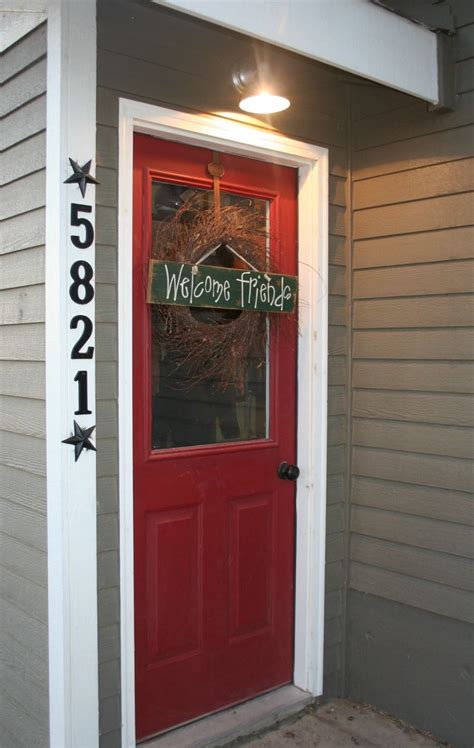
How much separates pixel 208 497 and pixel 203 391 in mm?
397

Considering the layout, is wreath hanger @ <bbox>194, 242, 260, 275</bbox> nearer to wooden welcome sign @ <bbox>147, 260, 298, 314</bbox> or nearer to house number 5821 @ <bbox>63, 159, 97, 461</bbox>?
wooden welcome sign @ <bbox>147, 260, 298, 314</bbox>

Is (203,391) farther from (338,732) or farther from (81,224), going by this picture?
(338,732)

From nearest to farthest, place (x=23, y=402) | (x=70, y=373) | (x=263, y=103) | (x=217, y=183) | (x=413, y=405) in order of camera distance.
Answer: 1. (x=70, y=373)
2. (x=23, y=402)
3. (x=263, y=103)
4. (x=217, y=183)
5. (x=413, y=405)

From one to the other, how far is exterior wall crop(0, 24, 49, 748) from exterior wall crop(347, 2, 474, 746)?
131 cm

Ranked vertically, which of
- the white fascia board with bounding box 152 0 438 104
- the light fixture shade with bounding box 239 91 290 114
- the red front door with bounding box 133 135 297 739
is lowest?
the red front door with bounding box 133 135 297 739

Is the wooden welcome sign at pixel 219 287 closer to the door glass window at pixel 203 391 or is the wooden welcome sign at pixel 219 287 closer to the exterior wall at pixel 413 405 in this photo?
the door glass window at pixel 203 391

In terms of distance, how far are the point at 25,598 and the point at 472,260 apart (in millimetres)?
1958

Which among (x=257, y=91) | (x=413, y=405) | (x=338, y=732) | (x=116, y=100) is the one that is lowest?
(x=338, y=732)

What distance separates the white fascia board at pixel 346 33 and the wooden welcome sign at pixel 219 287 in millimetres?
750

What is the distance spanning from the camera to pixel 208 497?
263cm

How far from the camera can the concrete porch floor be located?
8.57ft

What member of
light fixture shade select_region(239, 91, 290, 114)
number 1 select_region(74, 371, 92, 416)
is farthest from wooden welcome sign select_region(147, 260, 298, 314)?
light fixture shade select_region(239, 91, 290, 114)

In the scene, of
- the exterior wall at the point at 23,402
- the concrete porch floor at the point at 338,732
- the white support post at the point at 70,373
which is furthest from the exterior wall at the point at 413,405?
the exterior wall at the point at 23,402

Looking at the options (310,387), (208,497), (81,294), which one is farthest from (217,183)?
(208,497)
